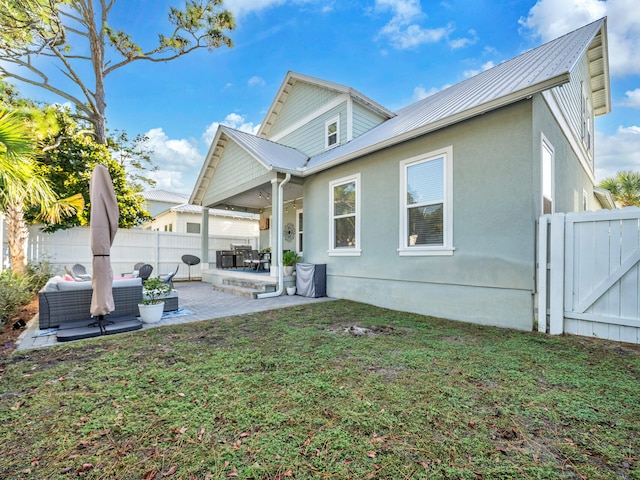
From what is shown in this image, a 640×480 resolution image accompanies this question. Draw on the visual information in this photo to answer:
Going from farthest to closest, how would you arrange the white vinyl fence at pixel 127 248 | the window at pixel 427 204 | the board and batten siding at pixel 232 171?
the white vinyl fence at pixel 127 248, the board and batten siding at pixel 232 171, the window at pixel 427 204

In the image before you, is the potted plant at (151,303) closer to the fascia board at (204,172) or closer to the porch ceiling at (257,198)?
the porch ceiling at (257,198)

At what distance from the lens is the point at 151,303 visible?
548cm

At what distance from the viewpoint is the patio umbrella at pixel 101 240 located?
4.53 meters

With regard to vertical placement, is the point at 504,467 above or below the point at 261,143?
below

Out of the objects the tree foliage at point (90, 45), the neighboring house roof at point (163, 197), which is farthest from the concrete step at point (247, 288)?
the neighboring house roof at point (163, 197)

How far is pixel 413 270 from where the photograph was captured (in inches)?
246

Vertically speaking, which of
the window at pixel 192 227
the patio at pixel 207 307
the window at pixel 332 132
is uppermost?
the window at pixel 332 132

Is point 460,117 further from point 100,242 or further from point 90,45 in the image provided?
point 90,45

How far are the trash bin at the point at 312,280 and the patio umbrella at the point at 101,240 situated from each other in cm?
460

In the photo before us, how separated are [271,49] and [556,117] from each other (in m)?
11.3

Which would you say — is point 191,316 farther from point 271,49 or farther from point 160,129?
point 160,129

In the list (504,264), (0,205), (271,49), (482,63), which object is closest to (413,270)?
(504,264)

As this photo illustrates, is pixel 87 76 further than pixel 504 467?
Yes

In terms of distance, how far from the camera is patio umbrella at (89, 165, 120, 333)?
4.53 meters
